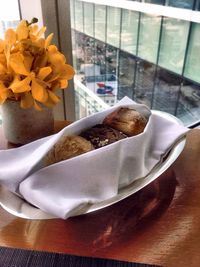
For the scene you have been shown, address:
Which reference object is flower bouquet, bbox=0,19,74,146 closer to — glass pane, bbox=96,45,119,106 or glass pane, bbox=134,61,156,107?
glass pane, bbox=96,45,119,106

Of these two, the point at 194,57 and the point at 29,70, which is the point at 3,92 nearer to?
the point at 29,70

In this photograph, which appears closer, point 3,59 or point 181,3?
point 3,59

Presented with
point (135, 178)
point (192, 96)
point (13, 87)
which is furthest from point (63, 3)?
point (192, 96)

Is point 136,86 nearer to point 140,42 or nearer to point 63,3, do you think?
point 140,42

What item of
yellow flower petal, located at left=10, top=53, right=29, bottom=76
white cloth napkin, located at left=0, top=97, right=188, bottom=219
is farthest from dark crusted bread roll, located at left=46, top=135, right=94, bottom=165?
yellow flower petal, located at left=10, top=53, right=29, bottom=76

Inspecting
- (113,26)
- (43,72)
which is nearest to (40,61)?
(43,72)

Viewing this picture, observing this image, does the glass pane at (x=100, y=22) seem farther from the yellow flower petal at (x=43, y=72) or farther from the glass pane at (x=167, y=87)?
the yellow flower petal at (x=43, y=72)

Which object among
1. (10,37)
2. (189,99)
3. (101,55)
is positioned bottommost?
(189,99)
